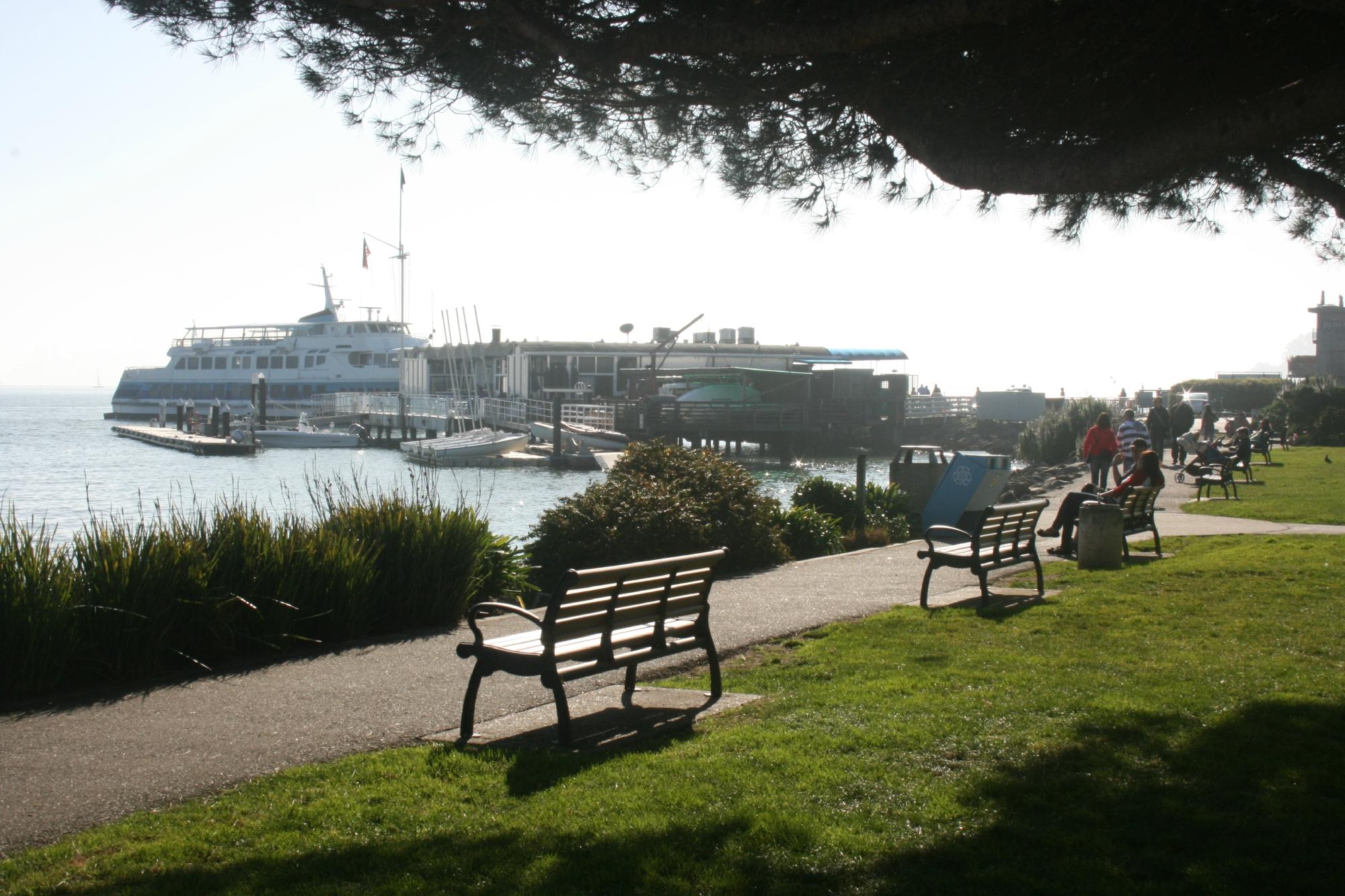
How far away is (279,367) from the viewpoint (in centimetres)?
9044

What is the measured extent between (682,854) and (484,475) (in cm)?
4149

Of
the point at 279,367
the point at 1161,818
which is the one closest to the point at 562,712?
the point at 1161,818

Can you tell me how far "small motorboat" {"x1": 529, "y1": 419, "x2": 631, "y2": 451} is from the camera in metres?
53.2

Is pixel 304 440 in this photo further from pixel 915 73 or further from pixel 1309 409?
pixel 915 73

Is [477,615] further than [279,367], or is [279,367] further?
[279,367]

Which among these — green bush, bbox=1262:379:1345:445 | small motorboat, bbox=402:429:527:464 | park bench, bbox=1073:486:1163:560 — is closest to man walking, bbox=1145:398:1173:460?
green bush, bbox=1262:379:1345:445

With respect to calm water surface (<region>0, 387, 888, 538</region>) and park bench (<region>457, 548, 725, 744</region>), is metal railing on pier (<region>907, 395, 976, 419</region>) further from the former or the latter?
park bench (<region>457, 548, 725, 744</region>)

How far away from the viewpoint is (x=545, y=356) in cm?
7525

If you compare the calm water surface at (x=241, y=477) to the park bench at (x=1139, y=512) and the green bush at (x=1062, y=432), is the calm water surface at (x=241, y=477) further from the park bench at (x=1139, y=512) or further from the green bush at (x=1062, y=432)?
the park bench at (x=1139, y=512)

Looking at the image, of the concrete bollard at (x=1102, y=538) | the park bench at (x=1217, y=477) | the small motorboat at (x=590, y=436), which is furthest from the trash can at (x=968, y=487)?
the small motorboat at (x=590, y=436)

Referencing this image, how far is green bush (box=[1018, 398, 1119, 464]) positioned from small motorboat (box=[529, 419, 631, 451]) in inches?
739

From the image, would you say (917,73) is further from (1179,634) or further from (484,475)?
(484,475)

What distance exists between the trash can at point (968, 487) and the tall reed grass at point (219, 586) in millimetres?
8375

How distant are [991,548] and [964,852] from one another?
692 cm
